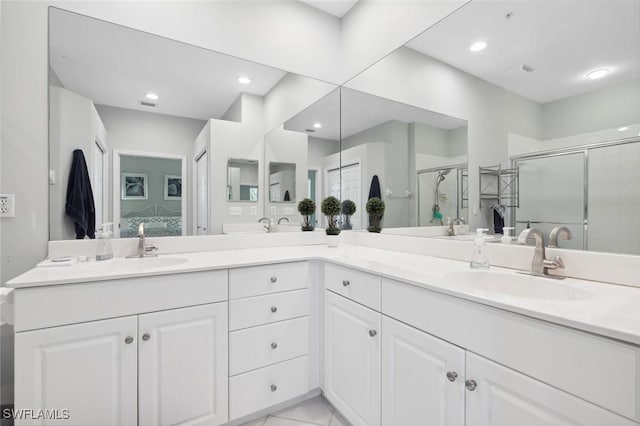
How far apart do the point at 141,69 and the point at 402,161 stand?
1.74 metres

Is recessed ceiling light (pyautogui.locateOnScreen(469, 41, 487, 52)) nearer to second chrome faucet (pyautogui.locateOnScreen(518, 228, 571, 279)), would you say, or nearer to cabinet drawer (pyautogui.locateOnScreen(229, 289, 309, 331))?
second chrome faucet (pyautogui.locateOnScreen(518, 228, 571, 279))

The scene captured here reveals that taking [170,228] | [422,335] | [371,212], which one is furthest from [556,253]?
[170,228]

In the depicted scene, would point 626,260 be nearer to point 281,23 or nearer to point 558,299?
point 558,299

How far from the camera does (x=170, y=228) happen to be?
5.91 ft

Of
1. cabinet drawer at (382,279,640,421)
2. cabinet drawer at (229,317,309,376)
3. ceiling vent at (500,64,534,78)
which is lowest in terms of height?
cabinet drawer at (229,317,309,376)

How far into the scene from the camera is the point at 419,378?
1.03 meters

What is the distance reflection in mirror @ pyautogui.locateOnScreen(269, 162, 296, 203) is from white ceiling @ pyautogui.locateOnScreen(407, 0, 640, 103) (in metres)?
1.35

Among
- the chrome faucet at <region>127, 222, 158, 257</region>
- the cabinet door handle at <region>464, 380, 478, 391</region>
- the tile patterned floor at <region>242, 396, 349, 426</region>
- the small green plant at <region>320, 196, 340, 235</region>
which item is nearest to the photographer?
the cabinet door handle at <region>464, 380, 478, 391</region>

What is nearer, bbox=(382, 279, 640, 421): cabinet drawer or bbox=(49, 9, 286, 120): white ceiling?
bbox=(382, 279, 640, 421): cabinet drawer

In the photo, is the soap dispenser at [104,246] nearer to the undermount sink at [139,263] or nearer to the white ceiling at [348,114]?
the undermount sink at [139,263]

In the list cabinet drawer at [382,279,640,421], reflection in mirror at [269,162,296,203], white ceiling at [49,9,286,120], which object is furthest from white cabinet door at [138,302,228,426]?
white ceiling at [49,9,286,120]

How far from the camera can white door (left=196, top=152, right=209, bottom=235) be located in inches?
74.1

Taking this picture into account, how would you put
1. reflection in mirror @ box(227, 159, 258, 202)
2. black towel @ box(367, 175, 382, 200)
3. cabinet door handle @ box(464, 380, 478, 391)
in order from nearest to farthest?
cabinet door handle @ box(464, 380, 478, 391) → reflection in mirror @ box(227, 159, 258, 202) → black towel @ box(367, 175, 382, 200)

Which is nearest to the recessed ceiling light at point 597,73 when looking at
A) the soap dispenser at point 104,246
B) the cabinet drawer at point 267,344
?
the cabinet drawer at point 267,344
